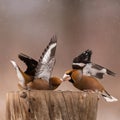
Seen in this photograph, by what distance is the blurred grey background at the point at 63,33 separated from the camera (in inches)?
81.3

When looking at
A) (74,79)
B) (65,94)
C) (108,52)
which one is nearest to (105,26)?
(108,52)

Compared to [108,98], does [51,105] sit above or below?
above

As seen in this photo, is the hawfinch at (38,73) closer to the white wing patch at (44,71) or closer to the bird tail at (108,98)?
the white wing patch at (44,71)

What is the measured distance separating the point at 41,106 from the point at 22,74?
401 mm

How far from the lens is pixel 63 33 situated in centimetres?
214

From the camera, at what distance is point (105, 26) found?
7.03ft

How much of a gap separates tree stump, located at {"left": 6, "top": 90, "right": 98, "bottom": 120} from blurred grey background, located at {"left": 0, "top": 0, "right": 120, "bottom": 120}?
0.85 metres

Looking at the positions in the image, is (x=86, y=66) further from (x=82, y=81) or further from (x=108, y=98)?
(x=108, y=98)

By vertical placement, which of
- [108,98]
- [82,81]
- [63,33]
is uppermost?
[63,33]

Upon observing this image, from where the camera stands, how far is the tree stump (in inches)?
45.9

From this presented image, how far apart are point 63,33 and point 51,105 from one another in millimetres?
1014

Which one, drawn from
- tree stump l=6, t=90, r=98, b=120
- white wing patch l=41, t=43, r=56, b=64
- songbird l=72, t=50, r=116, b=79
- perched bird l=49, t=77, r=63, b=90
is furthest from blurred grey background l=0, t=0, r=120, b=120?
tree stump l=6, t=90, r=98, b=120

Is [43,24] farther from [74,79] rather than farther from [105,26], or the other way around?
[74,79]

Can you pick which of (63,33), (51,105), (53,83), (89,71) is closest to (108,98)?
(89,71)
